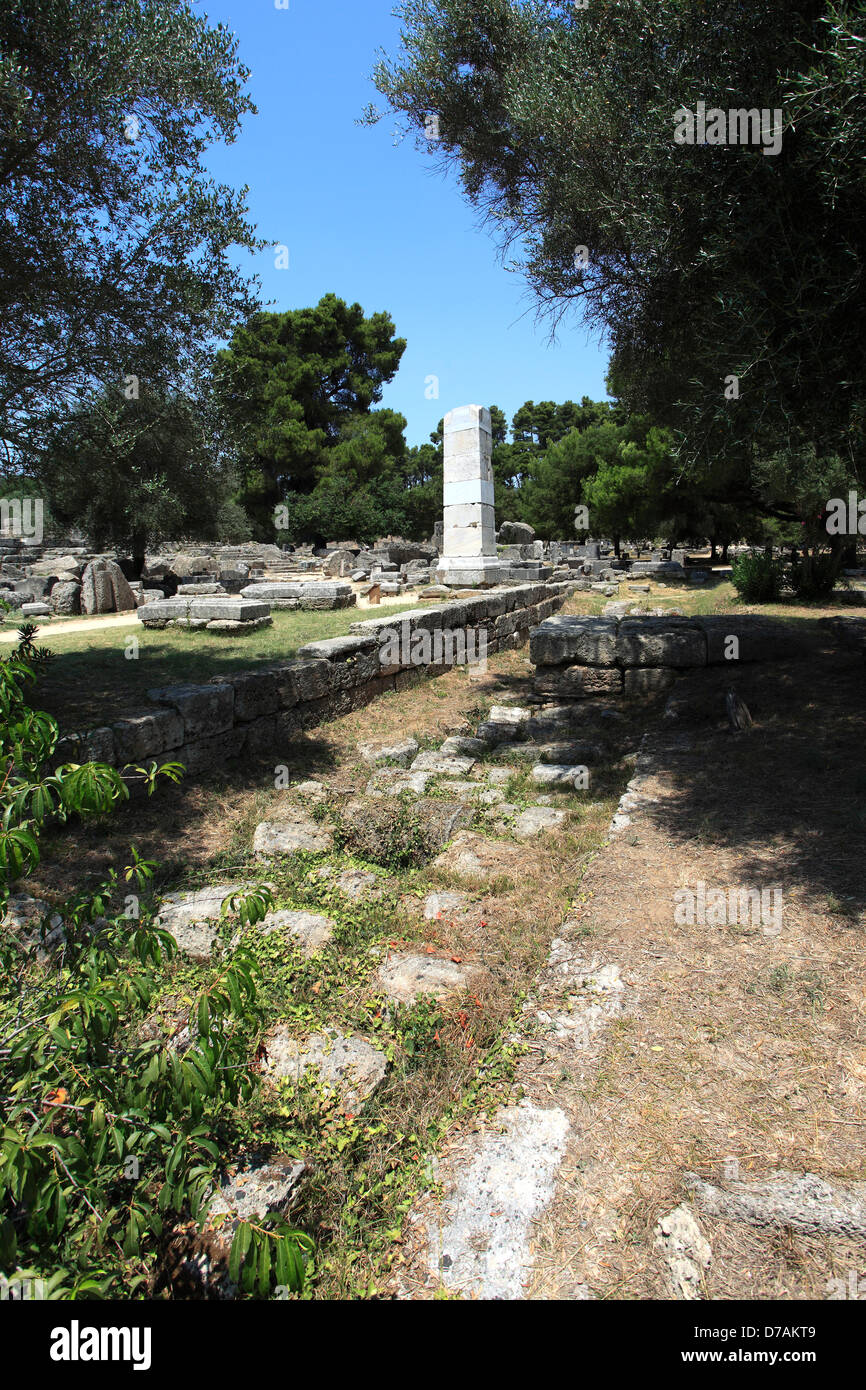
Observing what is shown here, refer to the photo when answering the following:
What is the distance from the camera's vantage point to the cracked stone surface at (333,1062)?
280 cm

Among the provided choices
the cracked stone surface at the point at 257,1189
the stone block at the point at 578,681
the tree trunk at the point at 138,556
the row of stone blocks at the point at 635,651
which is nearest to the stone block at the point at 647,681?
the row of stone blocks at the point at 635,651

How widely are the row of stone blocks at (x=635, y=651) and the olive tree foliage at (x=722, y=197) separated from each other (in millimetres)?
2629

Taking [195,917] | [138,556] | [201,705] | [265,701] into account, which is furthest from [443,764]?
[138,556]

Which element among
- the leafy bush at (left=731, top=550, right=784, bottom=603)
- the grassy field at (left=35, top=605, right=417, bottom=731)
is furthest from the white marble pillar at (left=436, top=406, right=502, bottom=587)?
the leafy bush at (left=731, top=550, right=784, bottom=603)

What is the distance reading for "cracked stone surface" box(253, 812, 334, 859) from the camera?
511cm

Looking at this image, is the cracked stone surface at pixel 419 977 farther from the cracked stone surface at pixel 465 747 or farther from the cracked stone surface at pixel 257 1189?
the cracked stone surface at pixel 465 747

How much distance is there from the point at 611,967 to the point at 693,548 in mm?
48491

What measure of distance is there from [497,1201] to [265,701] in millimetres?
5571

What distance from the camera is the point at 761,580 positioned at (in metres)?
14.4

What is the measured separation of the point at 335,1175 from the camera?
8.11 feet

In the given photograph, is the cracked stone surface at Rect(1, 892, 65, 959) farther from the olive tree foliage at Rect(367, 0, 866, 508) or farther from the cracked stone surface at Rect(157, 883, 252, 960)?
the olive tree foliage at Rect(367, 0, 866, 508)

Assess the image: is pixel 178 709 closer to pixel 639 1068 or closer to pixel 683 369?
pixel 639 1068
